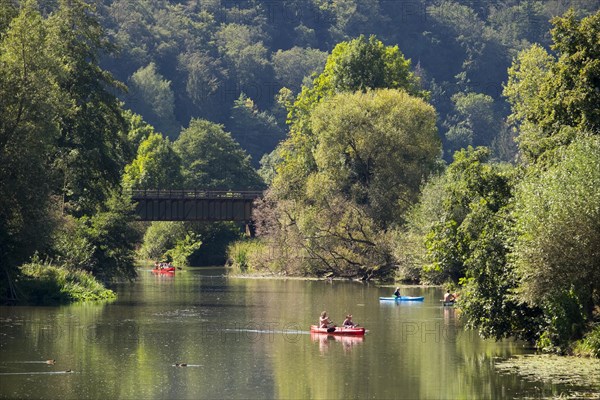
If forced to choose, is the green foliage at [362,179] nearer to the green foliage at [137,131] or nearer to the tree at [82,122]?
the tree at [82,122]

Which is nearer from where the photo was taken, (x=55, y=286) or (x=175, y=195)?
(x=55, y=286)

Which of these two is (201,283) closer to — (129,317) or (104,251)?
(104,251)

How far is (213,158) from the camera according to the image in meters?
154

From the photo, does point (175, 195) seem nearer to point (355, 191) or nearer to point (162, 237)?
point (355, 191)

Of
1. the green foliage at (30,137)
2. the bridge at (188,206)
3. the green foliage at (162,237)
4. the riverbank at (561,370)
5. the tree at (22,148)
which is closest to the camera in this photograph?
the riverbank at (561,370)

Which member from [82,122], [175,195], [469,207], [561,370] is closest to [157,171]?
[175,195]

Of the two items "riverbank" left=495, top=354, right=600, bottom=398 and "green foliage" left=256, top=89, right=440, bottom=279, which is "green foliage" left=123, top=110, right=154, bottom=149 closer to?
"green foliage" left=256, top=89, right=440, bottom=279

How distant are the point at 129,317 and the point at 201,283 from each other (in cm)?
3289

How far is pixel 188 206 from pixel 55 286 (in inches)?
1731

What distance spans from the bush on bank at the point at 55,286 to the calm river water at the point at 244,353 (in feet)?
6.45

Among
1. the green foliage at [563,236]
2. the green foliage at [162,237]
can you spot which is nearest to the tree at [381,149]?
the green foliage at [162,237]

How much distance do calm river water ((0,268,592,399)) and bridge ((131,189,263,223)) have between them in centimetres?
3681

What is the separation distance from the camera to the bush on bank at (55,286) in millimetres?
69812

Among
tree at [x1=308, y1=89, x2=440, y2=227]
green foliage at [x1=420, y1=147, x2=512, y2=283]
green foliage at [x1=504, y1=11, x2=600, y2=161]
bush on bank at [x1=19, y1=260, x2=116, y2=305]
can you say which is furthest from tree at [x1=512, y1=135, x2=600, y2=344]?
tree at [x1=308, y1=89, x2=440, y2=227]
